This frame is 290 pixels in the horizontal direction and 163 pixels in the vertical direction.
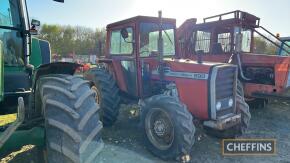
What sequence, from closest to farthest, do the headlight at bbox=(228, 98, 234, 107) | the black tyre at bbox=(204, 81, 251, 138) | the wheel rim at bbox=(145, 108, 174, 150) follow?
the wheel rim at bbox=(145, 108, 174, 150) → the headlight at bbox=(228, 98, 234, 107) → the black tyre at bbox=(204, 81, 251, 138)

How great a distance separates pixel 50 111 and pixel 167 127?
7.88 ft

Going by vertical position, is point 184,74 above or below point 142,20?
below

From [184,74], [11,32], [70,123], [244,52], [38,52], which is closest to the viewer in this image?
[70,123]

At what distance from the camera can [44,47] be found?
4.20 m

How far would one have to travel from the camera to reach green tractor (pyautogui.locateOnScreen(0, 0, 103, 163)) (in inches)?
93.2

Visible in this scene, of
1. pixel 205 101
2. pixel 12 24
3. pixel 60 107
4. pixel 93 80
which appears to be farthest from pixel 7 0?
pixel 205 101

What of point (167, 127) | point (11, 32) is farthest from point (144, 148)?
point (11, 32)

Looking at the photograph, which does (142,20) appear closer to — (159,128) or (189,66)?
(189,66)

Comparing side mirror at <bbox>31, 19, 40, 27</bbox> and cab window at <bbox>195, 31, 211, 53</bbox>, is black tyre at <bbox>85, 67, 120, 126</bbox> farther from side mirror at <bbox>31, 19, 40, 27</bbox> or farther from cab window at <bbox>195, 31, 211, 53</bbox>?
cab window at <bbox>195, 31, 211, 53</bbox>

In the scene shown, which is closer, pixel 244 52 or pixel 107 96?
pixel 107 96

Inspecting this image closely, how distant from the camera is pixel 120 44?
19.9 feet

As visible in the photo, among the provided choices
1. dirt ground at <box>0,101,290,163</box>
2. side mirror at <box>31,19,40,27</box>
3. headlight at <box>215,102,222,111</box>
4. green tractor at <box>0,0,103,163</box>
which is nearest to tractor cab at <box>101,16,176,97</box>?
dirt ground at <box>0,101,290,163</box>

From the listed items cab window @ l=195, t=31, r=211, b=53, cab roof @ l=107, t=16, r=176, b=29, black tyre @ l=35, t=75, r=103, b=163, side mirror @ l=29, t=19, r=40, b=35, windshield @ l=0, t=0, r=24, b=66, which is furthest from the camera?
cab window @ l=195, t=31, r=211, b=53

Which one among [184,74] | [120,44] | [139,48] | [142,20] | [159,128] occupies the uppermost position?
[142,20]
